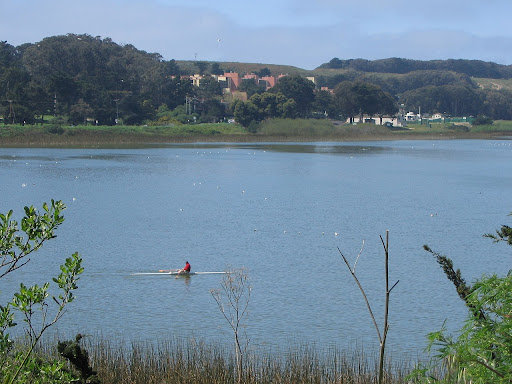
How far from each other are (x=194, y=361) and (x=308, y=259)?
50.6 ft

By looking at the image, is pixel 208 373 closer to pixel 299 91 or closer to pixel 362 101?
pixel 299 91

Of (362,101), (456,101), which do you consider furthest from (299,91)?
(456,101)

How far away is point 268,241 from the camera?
3278cm

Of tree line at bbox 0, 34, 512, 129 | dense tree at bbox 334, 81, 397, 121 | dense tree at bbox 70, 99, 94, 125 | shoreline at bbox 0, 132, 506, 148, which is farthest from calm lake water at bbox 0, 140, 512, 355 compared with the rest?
dense tree at bbox 334, 81, 397, 121

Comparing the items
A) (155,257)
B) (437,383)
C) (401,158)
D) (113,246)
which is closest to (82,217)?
(113,246)

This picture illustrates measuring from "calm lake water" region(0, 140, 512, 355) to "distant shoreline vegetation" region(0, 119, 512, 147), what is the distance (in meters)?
24.1

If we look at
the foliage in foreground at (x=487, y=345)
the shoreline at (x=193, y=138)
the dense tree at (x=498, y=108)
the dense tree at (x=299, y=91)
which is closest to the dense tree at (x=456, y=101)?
the dense tree at (x=498, y=108)

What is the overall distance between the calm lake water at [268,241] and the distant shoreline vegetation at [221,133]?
79.1 feet

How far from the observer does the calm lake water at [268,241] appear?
20.5 metres

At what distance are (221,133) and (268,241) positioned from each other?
89004 millimetres

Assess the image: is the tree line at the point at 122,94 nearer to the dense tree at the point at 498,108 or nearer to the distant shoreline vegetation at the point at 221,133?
the distant shoreline vegetation at the point at 221,133

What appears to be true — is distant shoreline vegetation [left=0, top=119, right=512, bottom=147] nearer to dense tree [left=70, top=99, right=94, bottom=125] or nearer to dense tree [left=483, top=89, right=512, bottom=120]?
dense tree [left=70, top=99, right=94, bottom=125]

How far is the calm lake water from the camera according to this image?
67.1 feet

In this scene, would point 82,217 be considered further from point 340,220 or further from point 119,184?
point 119,184
